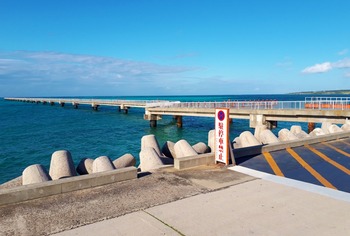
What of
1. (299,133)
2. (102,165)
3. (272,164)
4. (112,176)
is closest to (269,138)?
(299,133)

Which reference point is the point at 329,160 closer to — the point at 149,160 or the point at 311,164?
the point at 311,164

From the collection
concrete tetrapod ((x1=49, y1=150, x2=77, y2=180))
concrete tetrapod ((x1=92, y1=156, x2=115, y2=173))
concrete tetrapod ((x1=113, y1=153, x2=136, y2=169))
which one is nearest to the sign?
concrete tetrapod ((x1=92, y1=156, x2=115, y2=173))

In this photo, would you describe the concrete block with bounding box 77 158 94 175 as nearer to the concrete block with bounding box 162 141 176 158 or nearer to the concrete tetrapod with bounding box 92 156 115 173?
the concrete tetrapod with bounding box 92 156 115 173

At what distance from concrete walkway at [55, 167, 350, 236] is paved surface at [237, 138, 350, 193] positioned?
940 mm

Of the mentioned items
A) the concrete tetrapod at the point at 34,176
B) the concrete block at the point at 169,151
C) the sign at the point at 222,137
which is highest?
the sign at the point at 222,137

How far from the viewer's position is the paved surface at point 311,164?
21.6 feet

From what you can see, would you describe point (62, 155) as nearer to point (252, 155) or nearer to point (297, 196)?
point (252, 155)

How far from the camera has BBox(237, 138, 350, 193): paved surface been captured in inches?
259

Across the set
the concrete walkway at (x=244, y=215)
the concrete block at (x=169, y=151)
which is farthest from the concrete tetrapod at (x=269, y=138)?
the concrete walkway at (x=244, y=215)

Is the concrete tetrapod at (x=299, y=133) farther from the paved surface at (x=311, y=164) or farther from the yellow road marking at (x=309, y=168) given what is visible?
the yellow road marking at (x=309, y=168)

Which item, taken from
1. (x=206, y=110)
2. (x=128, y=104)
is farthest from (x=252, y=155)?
(x=128, y=104)

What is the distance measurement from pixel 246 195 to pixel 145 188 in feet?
7.07

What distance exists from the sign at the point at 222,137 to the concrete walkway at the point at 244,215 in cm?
189

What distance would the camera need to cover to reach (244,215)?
454cm
